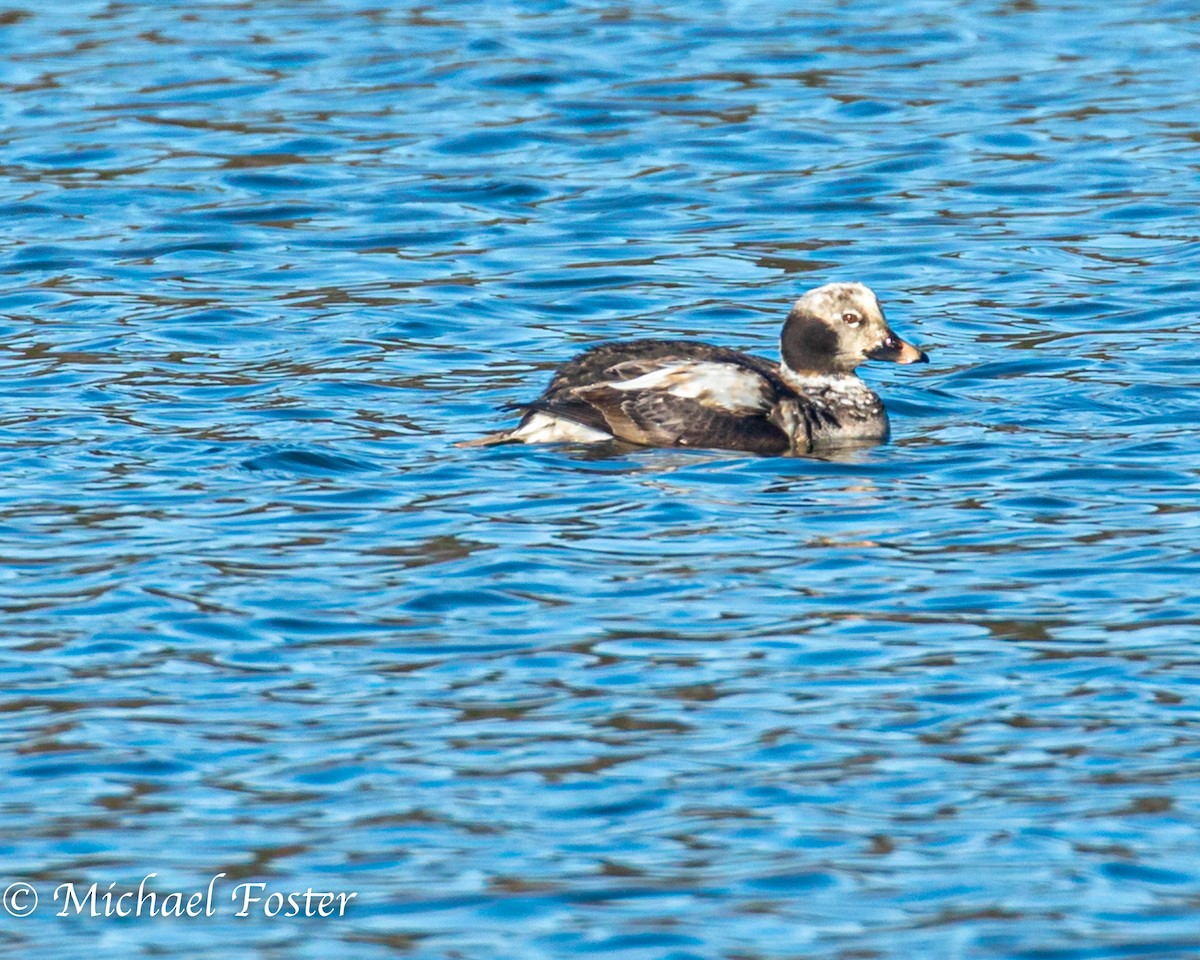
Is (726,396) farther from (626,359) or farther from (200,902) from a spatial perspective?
(200,902)

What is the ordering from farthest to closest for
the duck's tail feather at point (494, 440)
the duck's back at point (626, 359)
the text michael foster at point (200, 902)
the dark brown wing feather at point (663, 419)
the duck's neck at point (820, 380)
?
the duck's neck at point (820, 380), the duck's back at point (626, 359), the dark brown wing feather at point (663, 419), the duck's tail feather at point (494, 440), the text michael foster at point (200, 902)

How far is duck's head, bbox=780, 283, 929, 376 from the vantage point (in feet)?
37.8

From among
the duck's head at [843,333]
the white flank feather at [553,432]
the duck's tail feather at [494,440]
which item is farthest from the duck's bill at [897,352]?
the duck's tail feather at [494,440]

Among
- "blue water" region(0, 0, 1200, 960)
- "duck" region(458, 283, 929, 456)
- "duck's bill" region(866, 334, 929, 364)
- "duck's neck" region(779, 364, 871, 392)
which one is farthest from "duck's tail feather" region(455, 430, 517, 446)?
"duck's bill" region(866, 334, 929, 364)

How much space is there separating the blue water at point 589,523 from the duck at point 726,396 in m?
0.19

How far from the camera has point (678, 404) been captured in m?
10.9

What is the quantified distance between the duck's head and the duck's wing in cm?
68

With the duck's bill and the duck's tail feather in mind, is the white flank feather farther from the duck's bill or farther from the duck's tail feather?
the duck's bill

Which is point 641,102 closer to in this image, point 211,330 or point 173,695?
point 211,330

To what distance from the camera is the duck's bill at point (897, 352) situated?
11484mm

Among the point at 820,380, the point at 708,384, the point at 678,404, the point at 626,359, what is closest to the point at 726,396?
the point at 708,384

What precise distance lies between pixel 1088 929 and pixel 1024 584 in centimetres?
278

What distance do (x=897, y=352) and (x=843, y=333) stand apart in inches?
10.8

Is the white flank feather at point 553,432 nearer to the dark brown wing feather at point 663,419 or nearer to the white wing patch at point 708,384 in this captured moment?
the dark brown wing feather at point 663,419
